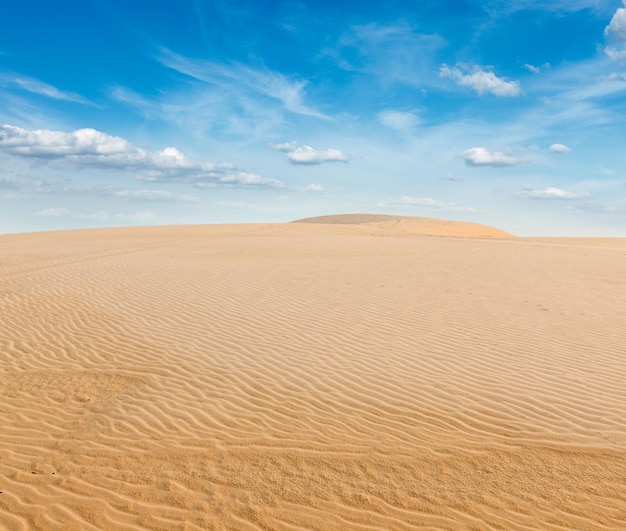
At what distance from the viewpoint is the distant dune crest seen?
60994 mm

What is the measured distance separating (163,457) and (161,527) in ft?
4.07

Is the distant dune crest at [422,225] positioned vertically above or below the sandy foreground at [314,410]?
above

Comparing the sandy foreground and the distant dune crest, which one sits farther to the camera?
the distant dune crest

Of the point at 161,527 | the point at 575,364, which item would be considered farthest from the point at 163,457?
the point at 575,364

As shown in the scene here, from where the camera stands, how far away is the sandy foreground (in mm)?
5051

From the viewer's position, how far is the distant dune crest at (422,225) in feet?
200

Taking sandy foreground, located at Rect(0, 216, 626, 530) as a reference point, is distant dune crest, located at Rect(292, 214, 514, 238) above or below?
above

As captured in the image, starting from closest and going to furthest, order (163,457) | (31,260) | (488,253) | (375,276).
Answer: (163,457)
(375,276)
(31,260)
(488,253)

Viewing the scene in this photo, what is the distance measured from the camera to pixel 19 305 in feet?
47.8

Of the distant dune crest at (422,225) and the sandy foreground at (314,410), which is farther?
the distant dune crest at (422,225)

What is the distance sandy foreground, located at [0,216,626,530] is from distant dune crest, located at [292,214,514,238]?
1803 inches

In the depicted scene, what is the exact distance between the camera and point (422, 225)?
64188mm

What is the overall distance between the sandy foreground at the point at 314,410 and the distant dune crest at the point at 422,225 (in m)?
45.8

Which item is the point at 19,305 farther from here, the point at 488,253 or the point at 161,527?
the point at 488,253
